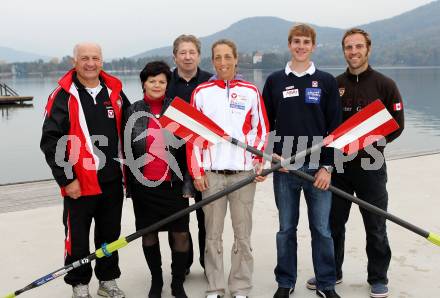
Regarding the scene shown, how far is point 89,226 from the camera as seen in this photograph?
3393mm

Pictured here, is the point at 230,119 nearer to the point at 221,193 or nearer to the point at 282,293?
the point at 221,193

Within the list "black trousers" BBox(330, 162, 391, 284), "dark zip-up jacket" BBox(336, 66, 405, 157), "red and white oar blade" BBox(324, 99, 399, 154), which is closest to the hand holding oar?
"red and white oar blade" BBox(324, 99, 399, 154)

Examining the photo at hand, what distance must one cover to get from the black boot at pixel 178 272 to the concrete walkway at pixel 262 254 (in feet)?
0.44

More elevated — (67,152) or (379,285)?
(67,152)

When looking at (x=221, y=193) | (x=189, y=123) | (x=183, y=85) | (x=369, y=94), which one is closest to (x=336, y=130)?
(x=369, y=94)

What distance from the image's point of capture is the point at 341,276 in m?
3.75

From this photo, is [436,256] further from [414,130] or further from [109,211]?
[414,130]

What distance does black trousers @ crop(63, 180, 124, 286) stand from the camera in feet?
10.7

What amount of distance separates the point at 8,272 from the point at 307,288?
2518 millimetres

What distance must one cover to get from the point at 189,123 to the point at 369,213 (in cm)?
150

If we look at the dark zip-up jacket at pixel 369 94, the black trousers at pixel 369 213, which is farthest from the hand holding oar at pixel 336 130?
the black trousers at pixel 369 213

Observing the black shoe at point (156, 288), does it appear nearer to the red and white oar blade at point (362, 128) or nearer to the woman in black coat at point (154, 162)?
the woman in black coat at point (154, 162)

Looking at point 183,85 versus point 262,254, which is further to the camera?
point 262,254

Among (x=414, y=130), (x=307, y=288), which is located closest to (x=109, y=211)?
(x=307, y=288)
